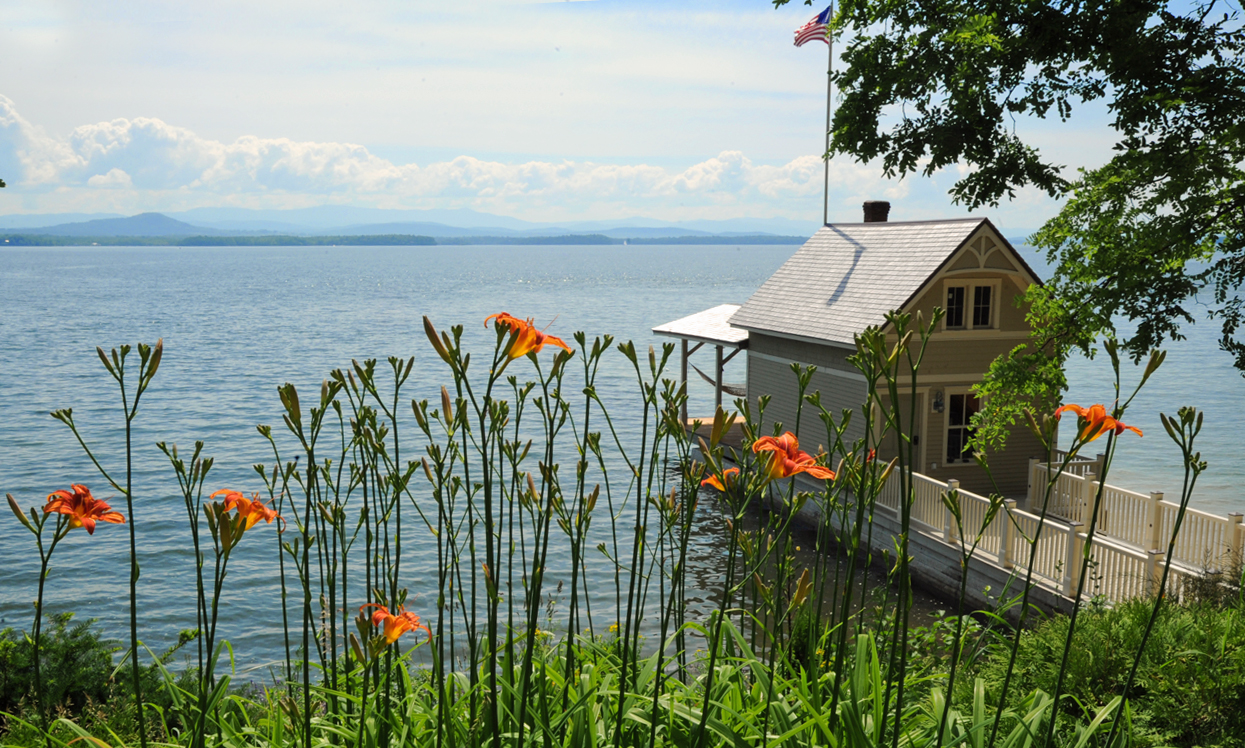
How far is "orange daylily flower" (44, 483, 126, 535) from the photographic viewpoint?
2168mm

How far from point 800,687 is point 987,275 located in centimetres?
1531

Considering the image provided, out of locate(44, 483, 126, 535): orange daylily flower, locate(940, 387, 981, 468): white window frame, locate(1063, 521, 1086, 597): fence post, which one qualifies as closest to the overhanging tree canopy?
locate(1063, 521, 1086, 597): fence post

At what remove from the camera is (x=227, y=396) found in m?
32.3

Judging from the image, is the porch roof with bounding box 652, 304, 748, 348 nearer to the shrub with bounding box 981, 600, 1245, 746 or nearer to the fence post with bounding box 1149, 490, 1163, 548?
the fence post with bounding box 1149, 490, 1163, 548

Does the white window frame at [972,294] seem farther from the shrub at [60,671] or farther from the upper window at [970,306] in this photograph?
the shrub at [60,671]

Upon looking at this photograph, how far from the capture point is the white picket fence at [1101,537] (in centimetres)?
970

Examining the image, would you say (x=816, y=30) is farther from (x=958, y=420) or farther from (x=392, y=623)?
(x=392, y=623)

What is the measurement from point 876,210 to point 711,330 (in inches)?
179

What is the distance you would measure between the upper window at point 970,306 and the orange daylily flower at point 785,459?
15162 millimetres

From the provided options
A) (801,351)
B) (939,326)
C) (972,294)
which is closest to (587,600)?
(972,294)

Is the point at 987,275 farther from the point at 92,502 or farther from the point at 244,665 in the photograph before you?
the point at 92,502

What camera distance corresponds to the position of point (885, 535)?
1427 cm

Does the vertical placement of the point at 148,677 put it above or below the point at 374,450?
below

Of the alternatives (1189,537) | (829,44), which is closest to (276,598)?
(1189,537)
